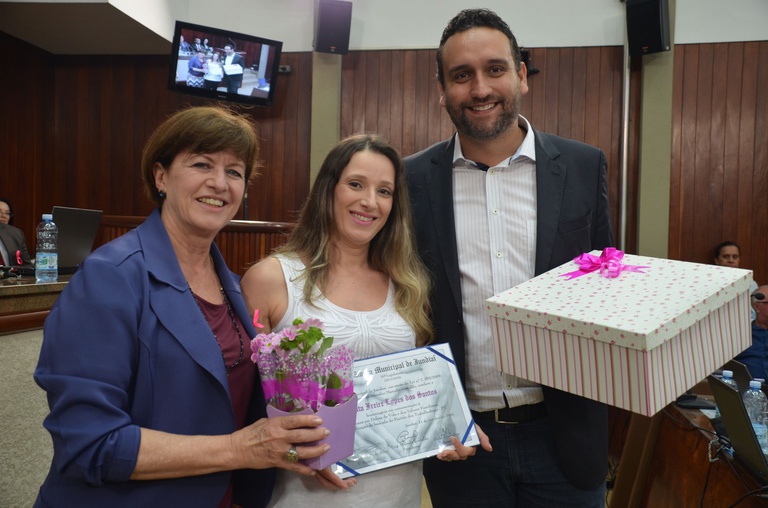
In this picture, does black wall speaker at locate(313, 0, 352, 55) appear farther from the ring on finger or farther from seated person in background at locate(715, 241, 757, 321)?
the ring on finger

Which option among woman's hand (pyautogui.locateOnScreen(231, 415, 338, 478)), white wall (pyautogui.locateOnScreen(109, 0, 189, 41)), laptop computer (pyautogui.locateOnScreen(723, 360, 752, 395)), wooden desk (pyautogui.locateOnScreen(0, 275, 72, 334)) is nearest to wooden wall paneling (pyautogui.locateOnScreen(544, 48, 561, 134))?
white wall (pyautogui.locateOnScreen(109, 0, 189, 41))

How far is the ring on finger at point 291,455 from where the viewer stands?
1.09 m

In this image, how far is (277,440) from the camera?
1.08 meters

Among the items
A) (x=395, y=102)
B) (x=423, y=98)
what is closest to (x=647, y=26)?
(x=423, y=98)

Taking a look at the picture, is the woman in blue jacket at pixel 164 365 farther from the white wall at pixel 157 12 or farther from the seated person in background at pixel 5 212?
the seated person in background at pixel 5 212

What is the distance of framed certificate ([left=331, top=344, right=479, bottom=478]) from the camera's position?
135cm

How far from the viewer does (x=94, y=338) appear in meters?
1.04

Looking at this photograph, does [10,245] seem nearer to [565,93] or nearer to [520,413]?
[520,413]

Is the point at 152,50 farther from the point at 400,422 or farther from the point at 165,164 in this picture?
the point at 400,422

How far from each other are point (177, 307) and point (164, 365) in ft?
0.39

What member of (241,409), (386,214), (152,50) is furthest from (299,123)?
(241,409)

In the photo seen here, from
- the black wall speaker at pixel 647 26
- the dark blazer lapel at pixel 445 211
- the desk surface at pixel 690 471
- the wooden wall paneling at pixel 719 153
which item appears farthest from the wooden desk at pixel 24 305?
the wooden wall paneling at pixel 719 153

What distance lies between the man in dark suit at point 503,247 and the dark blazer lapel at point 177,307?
A: 0.66m

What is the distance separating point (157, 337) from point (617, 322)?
34.7 inches
